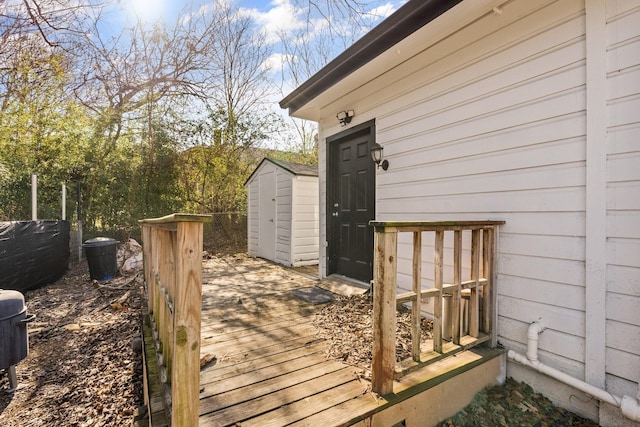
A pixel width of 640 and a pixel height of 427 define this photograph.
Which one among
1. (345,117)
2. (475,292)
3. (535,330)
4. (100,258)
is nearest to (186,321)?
(475,292)

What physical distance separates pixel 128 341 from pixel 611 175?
158 inches

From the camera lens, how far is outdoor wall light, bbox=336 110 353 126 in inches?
145

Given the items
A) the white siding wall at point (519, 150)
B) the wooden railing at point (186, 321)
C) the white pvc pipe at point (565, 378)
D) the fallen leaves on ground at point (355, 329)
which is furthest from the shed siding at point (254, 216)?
the wooden railing at point (186, 321)

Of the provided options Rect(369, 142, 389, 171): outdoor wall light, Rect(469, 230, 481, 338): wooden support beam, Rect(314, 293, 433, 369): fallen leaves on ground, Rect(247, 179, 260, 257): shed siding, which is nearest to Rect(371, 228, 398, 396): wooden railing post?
Rect(314, 293, 433, 369): fallen leaves on ground

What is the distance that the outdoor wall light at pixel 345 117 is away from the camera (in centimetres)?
369

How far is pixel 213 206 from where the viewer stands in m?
8.52

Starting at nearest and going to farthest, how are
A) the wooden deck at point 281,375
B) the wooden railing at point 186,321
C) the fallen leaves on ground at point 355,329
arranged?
the wooden railing at point 186,321, the wooden deck at point 281,375, the fallen leaves on ground at point 355,329

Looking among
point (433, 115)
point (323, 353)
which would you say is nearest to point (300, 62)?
point (433, 115)

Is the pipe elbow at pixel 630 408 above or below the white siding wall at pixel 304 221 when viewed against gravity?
below

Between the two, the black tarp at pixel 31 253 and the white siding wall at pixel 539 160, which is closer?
the white siding wall at pixel 539 160

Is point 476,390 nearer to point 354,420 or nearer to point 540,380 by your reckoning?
point 540,380

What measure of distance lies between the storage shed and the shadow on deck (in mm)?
2902

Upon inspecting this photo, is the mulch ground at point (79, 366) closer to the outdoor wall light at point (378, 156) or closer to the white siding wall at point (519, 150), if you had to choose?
the white siding wall at point (519, 150)

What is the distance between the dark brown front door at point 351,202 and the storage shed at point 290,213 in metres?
1.60
